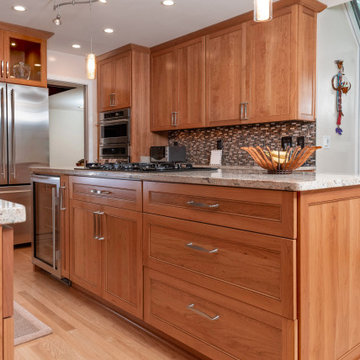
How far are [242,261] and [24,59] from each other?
13.3 feet

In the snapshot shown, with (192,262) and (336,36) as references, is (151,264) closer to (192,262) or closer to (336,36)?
(192,262)

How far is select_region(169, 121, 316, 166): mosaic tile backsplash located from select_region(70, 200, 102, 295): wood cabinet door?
7.31 ft

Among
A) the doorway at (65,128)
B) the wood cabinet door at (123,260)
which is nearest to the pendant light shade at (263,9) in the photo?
the wood cabinet door at (123,260)

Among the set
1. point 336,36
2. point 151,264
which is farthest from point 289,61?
point 151,264

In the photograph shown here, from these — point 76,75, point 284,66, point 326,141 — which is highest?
point 76,75

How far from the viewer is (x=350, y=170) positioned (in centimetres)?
419

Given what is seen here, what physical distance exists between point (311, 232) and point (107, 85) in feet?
14.4

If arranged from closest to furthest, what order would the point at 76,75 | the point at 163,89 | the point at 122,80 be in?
1. the point at 163,89
2. the point at 122,80
3. the point at 76,75

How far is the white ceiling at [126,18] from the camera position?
3.59 metres

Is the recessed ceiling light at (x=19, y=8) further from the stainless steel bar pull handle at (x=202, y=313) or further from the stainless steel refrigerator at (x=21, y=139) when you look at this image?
the stainless steel bar pull handle at (x=202, y=313)

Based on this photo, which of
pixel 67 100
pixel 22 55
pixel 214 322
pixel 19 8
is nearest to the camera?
pixel 214 322

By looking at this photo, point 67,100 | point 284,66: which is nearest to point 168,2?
point 284,66

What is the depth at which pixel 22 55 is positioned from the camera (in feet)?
14.6

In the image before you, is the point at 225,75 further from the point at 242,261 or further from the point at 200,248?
the point at 242,261
